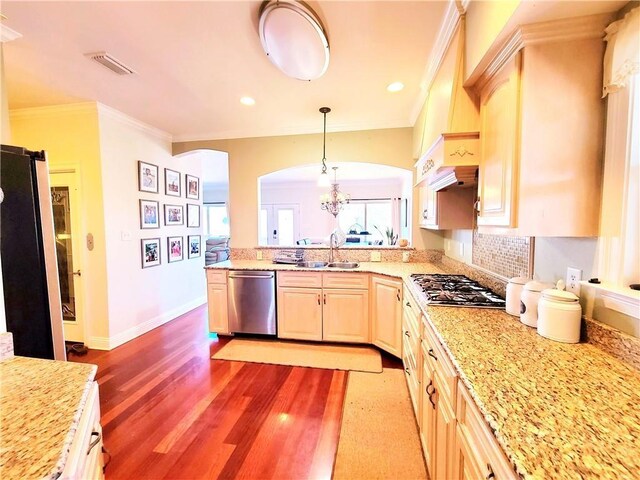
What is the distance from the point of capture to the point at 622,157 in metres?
0.96

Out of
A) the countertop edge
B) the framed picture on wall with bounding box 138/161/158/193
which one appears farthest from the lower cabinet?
the framed picture on wall with bounding box 138/161/158/193

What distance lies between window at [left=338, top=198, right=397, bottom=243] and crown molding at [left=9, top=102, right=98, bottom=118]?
5.87 meters

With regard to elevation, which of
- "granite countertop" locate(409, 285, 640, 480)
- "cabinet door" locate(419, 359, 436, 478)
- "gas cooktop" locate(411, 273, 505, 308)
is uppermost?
"gas cooktop" locate(411, 273, 505, 308)

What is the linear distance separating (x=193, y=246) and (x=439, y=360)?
4.06 meters

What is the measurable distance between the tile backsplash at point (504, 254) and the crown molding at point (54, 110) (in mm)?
Result: 3941

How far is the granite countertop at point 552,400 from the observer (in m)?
0.56

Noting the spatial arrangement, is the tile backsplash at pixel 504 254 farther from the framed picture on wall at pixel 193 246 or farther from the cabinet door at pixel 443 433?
the framed picture on wall at pixel 193 246

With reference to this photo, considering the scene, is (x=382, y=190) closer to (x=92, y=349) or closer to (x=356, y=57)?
(x=356, y=57)

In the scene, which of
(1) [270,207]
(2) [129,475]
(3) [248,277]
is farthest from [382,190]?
(2) [129,475]

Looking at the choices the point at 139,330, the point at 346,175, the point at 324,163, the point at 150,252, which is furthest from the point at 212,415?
the point at 346,175

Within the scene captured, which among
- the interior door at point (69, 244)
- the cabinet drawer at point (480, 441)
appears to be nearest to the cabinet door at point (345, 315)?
the cabinet drawer at point (480, 441)

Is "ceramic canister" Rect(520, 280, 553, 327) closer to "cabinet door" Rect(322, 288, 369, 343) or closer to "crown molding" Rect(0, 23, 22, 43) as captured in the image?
"cabinet door" Rect(322, 288, 369, 343)

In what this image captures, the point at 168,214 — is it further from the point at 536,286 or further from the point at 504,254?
the point at 536,286

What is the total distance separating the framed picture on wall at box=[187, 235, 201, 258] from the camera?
4244 millimetres
